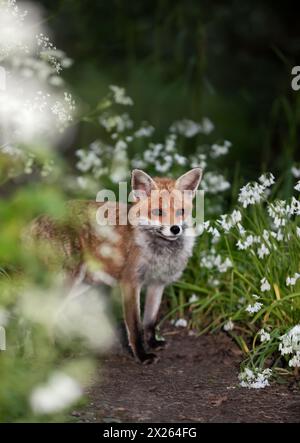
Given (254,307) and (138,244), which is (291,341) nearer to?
(254,307)

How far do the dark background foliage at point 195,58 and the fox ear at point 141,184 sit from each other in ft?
8.20

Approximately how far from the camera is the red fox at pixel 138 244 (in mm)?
5031

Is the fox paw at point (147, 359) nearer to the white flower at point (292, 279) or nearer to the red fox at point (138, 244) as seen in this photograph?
the red fox at point (138, 244)

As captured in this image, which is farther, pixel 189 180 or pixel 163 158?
pixel 163 158

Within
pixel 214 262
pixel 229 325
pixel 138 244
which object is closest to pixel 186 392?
pixel 229 325

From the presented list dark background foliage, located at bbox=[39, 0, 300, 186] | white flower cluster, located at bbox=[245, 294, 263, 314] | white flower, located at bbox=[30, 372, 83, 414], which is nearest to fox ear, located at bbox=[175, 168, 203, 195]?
white flower cluster, located at bbox=[245, 294, 263, 314]

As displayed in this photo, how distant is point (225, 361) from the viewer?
5098 mm

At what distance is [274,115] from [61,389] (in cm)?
574

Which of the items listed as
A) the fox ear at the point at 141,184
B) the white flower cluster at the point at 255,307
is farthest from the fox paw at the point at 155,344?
the fox ear at the point at 141,184

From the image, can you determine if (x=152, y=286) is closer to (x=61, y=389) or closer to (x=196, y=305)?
(x=196, y=305)

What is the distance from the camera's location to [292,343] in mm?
4391

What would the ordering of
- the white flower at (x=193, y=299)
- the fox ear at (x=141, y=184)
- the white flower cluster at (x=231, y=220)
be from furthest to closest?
the white flower at (x=193, y=299) → the fox ear at (x=141, y=184) → the white flower cluster at (x=231, y=220)

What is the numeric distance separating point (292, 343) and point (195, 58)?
3.87 meters
